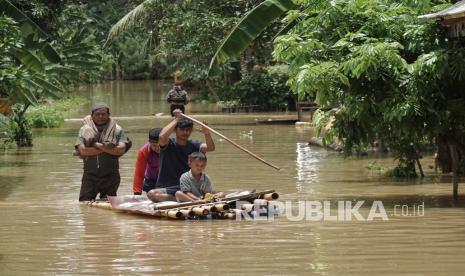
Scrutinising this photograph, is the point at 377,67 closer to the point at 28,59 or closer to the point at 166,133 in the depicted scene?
the point at 166,133

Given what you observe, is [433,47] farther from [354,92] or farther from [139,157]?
[139,157]

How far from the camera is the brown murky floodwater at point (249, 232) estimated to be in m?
9.58

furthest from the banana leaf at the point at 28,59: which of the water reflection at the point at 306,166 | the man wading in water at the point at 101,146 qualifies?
the man wading in water at the point at 101,146

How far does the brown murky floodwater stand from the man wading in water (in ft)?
1.69

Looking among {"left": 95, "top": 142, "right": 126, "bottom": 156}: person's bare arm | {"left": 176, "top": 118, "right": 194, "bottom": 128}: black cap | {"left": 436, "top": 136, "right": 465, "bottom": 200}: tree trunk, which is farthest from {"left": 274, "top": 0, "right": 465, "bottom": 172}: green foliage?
{"left": 95, "top": 142, "right": 126, "bottom": 156}: person's bare arm

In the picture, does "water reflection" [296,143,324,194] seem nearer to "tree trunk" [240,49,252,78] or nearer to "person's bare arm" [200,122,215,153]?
"person's bare arm" [200,122,215,153]

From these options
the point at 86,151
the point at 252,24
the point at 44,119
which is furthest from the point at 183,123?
the point at 44,119

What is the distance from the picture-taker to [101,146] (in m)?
14.2

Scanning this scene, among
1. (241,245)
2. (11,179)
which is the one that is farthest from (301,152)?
(241,245)

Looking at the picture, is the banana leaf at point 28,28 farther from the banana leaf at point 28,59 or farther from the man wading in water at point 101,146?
the man wading in water at point 101,146

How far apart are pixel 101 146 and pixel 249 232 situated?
3.28 meters

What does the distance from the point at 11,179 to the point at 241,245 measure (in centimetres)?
920

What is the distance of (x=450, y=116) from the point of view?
1425 centimetres

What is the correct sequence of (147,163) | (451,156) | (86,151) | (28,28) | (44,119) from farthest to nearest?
1. (44,119)
2. (28,28)
3. (451,156)
4. (86,151)
5. (147,163)
